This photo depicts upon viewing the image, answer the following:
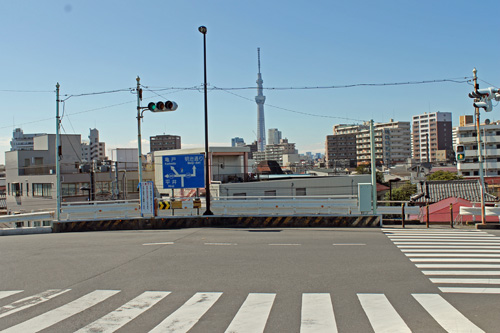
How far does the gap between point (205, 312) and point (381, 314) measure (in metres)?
2.96

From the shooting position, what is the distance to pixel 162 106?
1909cm

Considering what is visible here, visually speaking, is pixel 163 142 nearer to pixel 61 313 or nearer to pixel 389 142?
pixel 389 142

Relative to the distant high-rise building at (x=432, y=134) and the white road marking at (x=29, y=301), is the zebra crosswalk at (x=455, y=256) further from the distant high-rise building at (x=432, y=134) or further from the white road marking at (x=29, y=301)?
the distant high-rise building at (x=432, y=134)

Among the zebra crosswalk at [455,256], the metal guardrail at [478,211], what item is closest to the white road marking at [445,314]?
the zebra crosswalk at [455,256]

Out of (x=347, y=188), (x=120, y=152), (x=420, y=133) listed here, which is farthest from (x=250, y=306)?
(x=420, y=133)

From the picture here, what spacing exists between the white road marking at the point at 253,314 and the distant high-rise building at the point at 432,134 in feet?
511

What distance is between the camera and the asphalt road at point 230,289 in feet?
21.7

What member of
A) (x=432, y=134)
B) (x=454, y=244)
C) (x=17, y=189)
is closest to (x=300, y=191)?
(x=454, y=244)

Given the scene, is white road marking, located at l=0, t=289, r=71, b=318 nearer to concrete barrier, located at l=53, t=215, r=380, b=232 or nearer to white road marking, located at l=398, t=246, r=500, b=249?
white road marking, located at l=398, t=246, r=500, b=249

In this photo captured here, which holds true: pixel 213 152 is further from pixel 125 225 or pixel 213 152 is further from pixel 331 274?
pixel 331 274

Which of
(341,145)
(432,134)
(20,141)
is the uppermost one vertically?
(20,141)

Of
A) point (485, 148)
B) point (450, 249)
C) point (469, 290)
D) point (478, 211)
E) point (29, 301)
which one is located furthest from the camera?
point (485, 148)

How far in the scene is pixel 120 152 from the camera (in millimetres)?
51344

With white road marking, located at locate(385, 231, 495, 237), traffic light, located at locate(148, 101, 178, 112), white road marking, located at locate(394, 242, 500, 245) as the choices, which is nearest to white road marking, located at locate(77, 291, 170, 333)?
white road marking, located at locate(394, 242, 500, 245)
